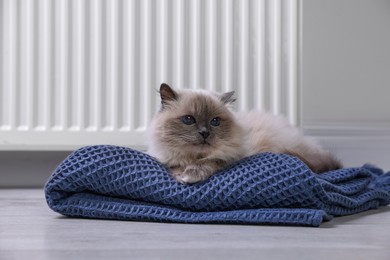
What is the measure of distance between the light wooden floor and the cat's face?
0.20 meters

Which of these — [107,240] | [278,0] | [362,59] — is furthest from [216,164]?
[362,59]

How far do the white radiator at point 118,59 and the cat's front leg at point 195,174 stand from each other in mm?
889

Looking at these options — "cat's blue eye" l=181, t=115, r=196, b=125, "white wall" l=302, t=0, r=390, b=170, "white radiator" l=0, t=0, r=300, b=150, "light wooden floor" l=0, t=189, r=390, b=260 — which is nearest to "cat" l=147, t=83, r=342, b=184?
"cat's blue eye" l=181, t=115, r=196, b=125

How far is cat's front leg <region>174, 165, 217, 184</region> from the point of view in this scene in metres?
1.51

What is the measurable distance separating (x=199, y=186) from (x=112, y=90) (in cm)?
96

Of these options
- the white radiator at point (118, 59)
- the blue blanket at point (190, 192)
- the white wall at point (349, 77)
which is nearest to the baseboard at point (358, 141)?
the white wall at point (349, 77)

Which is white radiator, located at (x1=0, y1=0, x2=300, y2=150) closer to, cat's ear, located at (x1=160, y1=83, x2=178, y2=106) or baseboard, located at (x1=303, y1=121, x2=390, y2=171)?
baseboard, located at (x1=303, y1=121, x2=390, y2=171)

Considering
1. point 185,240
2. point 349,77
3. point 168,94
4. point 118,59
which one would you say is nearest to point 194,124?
point 168,94

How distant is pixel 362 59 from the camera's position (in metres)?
2.54

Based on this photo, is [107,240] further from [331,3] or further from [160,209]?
[331,3]

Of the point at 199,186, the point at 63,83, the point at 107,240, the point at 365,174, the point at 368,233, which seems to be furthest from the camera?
the point at 63,83

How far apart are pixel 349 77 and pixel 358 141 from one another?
26 centimetres

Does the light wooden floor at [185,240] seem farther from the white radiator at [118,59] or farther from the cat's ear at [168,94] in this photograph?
the white radiator at [118,59]

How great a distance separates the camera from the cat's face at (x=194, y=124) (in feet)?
4.95
